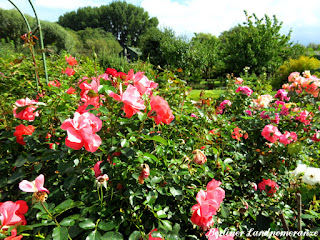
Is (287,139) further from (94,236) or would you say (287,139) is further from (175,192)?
(94,236)

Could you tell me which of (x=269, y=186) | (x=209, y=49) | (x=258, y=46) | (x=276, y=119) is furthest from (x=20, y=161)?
(x=209, y=49)

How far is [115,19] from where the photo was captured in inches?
2114

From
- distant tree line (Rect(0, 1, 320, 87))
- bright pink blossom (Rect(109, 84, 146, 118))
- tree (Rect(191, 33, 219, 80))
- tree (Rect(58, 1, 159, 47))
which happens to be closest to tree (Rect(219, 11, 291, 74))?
distant tree line (Rect(0, 1, 320, 87))

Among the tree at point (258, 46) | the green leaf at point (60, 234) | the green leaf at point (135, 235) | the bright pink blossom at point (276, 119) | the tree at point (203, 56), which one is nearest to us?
the green leaf at point (60, 234)

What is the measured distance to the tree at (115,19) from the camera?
52.9 metres

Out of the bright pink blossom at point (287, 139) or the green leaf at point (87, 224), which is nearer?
the green leaf at point (87, 224)

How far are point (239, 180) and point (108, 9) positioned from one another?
2399 inches

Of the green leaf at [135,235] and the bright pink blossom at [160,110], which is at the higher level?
the bright pink blossom at [160,110]

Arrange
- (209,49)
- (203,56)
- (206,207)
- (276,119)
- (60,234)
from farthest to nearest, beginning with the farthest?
(209,49), (203,56), (276,119), (206,207), (60,234)

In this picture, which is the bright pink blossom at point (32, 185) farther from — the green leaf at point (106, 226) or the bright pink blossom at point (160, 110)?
the bright pink blossom at point (160, 110)

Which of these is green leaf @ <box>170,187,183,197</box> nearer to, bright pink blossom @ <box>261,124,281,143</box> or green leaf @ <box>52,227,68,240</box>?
green leaf @ <box>52,227,68,240</box>

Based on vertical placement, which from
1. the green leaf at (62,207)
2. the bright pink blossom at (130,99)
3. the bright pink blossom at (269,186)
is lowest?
the bright pink blossom at (269,186)

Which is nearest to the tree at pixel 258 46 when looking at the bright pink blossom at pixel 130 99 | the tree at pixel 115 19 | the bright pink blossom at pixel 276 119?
the bright pink blossom at pixel 276 119

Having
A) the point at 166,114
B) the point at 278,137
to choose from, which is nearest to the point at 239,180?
the point at 278,137
